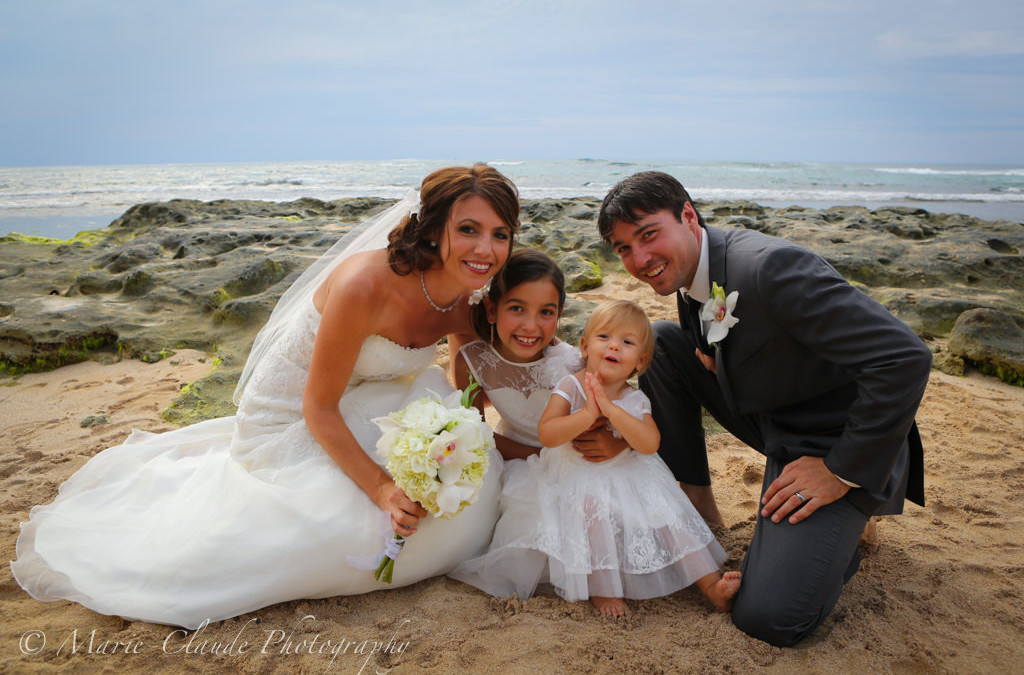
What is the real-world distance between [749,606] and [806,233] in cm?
893

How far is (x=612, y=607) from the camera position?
109 inches

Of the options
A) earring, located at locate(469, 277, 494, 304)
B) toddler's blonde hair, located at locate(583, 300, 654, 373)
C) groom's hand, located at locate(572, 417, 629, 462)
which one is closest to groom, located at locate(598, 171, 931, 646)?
toddler's blonde hair, located at locate(583, 300, 654, 373)

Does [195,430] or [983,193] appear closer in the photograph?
[195,430]

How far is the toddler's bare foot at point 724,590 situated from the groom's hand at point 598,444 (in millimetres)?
742

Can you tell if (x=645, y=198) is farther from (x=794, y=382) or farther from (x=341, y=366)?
(x=341, y=366)

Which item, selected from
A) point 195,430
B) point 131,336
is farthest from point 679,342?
point 131,336

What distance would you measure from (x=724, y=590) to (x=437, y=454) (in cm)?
152

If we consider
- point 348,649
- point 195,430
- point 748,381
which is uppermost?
point 748,381

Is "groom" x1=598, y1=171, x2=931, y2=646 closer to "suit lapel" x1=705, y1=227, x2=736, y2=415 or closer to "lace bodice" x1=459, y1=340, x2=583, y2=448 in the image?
"suit lapel" x1=705, y1=227, x2=736, y2=415

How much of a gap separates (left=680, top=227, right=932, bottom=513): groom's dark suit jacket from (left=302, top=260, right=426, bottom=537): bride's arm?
5.80 ft

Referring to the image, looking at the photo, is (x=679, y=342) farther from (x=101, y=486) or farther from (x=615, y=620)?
(x=101, y=486)

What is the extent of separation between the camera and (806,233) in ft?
33.2

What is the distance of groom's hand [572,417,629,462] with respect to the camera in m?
3.05

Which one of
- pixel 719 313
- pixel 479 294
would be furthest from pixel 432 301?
pixel 719 313
